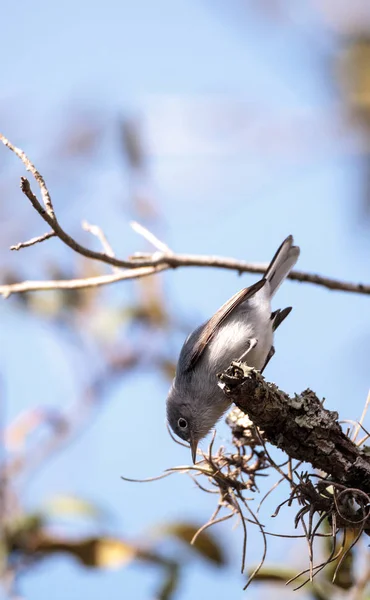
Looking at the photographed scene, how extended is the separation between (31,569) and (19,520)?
9.8 inches

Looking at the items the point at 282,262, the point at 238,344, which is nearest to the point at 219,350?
the point at 238,344

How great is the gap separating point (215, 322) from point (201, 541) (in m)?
1.11

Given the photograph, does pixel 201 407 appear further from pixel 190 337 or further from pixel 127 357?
pixel 127 357

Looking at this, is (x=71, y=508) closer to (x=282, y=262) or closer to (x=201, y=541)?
(x=201, y=541)

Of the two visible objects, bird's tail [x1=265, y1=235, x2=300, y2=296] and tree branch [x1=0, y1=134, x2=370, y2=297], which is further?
bird's tail [x1=265, y1=235, x2=300, y2=296]

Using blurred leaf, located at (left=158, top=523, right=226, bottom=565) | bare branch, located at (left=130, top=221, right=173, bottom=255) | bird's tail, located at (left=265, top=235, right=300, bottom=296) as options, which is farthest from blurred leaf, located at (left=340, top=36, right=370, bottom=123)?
blurred leaf, located at (left=158, top=523, right=226, bottom=565)

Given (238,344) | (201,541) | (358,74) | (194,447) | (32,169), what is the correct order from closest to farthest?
(32,169) < (194,447) < (238,344) < (201,541) < (358,74)

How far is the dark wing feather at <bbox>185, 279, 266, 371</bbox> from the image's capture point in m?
3.30

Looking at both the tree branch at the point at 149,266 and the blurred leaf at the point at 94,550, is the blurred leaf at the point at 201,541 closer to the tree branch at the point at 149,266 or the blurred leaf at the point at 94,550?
the blurred leaf at the point at 94,550

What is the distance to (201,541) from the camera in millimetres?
3455

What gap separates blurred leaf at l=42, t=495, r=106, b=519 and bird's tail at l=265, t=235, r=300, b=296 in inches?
60.7

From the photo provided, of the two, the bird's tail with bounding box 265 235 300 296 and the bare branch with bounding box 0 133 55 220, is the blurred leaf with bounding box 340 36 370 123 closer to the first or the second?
the bird's tail with bounding box 265 235 300 296

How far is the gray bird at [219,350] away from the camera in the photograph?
321 cm

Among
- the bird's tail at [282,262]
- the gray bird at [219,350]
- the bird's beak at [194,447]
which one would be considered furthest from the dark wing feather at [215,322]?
the bird's beak at [194,447]
